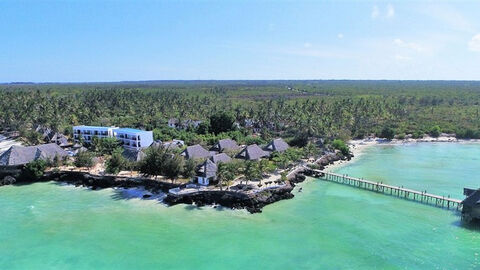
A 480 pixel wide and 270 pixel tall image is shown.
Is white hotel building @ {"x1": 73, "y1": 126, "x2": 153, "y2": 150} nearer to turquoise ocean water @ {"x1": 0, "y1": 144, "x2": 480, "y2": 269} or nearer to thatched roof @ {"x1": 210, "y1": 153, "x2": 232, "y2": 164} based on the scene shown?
turquoise ocean water @ {"x1": 0, "y1": 144, "x2": 480, "y2": 269}

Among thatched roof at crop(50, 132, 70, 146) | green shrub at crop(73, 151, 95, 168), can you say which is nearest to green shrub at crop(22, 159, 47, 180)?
green shrub at crop(73, 151, 95, 168)

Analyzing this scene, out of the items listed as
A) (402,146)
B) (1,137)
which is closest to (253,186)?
(402,146)

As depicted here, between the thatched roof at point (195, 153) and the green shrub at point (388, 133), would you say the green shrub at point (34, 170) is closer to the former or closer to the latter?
the thatched roof at point (195, 153)

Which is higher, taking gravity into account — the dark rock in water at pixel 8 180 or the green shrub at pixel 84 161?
the green shrub at pixel 84 161

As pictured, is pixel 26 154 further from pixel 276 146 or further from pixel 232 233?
pixel 276 146

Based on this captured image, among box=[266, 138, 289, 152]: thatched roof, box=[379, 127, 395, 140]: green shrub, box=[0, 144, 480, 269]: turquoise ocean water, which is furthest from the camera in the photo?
box=[379, 127, 395, 140]: green shrub

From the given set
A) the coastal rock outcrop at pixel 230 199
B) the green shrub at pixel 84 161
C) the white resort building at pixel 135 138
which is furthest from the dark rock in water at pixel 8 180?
the coastal rock outcrop at pixel 230 199

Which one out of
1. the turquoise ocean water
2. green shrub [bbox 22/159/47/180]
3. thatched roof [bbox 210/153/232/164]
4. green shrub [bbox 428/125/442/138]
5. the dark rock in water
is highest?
thatched roof [bbox 210/153/232/164]
